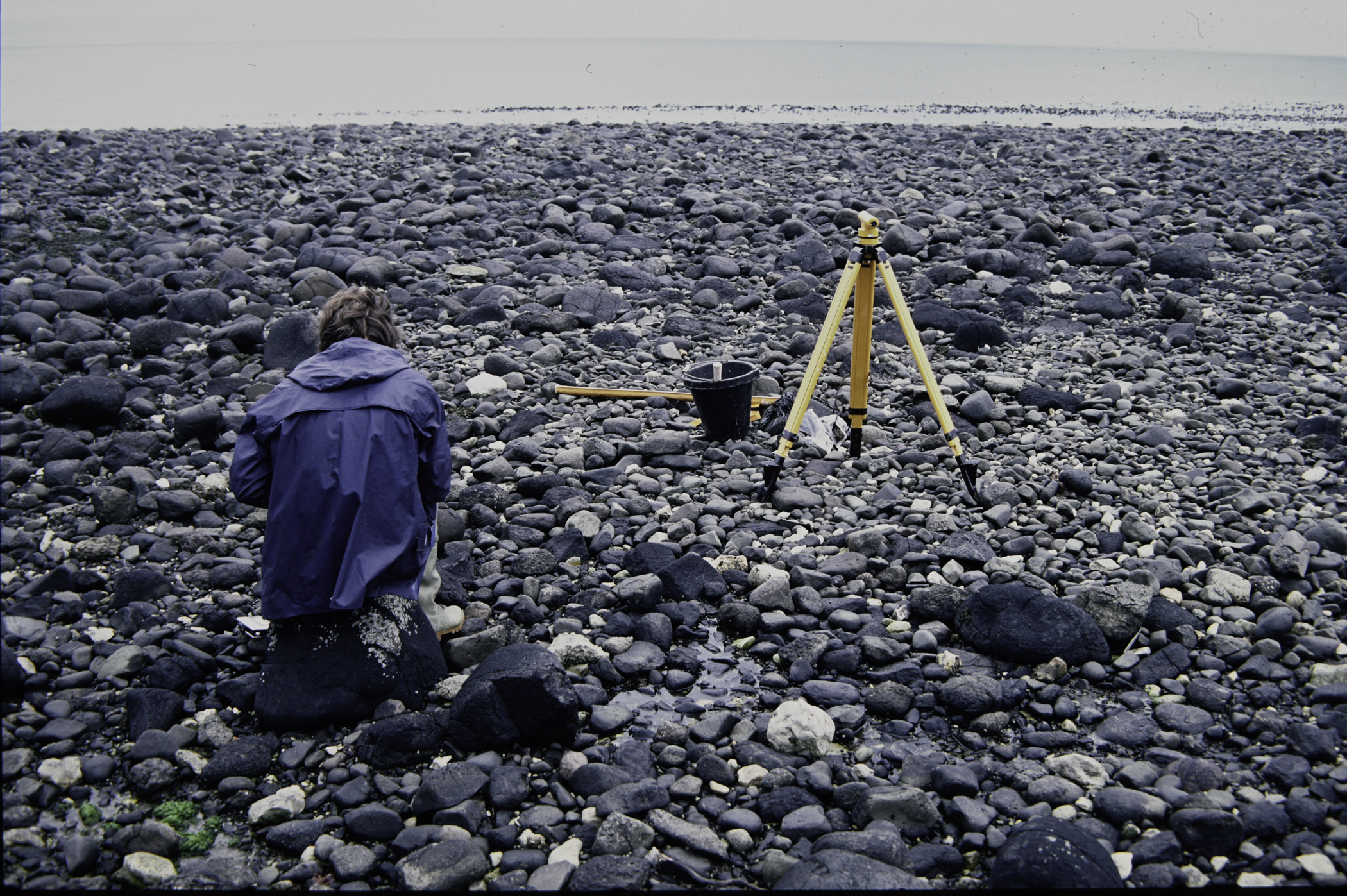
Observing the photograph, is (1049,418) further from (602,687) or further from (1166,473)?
(602,687)

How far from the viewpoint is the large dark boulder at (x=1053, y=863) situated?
118 inches

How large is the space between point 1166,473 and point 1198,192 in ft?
28.6

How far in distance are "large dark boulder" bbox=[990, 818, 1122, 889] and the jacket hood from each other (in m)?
3.15

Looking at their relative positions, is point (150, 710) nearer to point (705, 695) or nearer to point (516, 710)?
point (516, 710)

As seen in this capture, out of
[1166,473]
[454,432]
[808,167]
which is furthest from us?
[808,167]

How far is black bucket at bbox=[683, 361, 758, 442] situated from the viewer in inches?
252

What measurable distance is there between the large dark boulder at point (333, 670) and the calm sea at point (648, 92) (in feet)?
76.4

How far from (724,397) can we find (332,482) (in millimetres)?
3175

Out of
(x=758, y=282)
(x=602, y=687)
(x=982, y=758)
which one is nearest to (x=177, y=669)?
(x=602, y=687)

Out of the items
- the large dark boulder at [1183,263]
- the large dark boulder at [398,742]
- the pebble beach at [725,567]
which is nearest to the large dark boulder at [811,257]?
the pebble beach at [725,567]

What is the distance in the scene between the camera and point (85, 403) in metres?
6.64

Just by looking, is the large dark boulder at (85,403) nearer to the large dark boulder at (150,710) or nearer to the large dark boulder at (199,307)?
the large dark boulder at (199,307)

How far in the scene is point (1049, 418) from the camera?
22.3 feet

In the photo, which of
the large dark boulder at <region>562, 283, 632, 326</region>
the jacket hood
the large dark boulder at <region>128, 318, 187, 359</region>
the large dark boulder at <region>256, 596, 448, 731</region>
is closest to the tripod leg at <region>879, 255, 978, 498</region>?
the jacket hood
